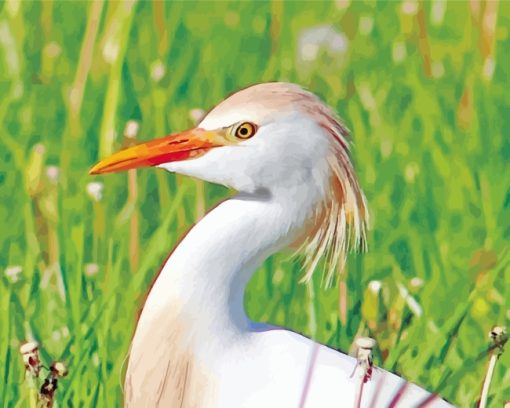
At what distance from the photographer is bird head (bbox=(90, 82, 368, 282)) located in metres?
2.37

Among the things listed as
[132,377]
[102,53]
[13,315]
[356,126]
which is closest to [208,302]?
[132,377]

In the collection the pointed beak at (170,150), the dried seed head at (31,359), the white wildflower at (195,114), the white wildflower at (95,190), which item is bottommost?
the dried seed head at (31,359)

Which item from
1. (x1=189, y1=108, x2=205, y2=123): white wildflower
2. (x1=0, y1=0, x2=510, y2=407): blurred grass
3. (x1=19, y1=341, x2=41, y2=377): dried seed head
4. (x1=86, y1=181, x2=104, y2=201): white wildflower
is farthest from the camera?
(x1=189, y1=108, x2=205, y2=123): white wildflower

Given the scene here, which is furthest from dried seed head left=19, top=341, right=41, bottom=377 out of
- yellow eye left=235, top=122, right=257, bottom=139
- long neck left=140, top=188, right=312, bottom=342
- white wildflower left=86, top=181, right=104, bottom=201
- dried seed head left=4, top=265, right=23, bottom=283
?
white wildflower left=86, top=181, right=104, bottom=201

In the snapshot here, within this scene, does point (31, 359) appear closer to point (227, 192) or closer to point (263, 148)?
point (263, 148)

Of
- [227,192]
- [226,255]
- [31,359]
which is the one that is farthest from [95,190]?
[31,359]

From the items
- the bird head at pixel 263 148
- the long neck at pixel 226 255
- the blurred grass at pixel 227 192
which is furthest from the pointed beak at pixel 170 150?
the blurred grass at pixel 227 192

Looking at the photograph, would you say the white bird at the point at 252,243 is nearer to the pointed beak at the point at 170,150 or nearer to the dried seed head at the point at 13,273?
the pointed beak at the point at 170,150

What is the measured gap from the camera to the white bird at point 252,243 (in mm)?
2375

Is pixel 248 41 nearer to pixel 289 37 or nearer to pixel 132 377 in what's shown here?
pixel 289 37

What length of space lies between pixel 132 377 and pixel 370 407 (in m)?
0.44

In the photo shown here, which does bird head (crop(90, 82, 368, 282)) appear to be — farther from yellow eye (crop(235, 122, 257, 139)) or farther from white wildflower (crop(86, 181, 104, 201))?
white wildflower (crop(86, 181, 104, 201))

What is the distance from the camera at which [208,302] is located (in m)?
2.45

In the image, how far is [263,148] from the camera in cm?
237
